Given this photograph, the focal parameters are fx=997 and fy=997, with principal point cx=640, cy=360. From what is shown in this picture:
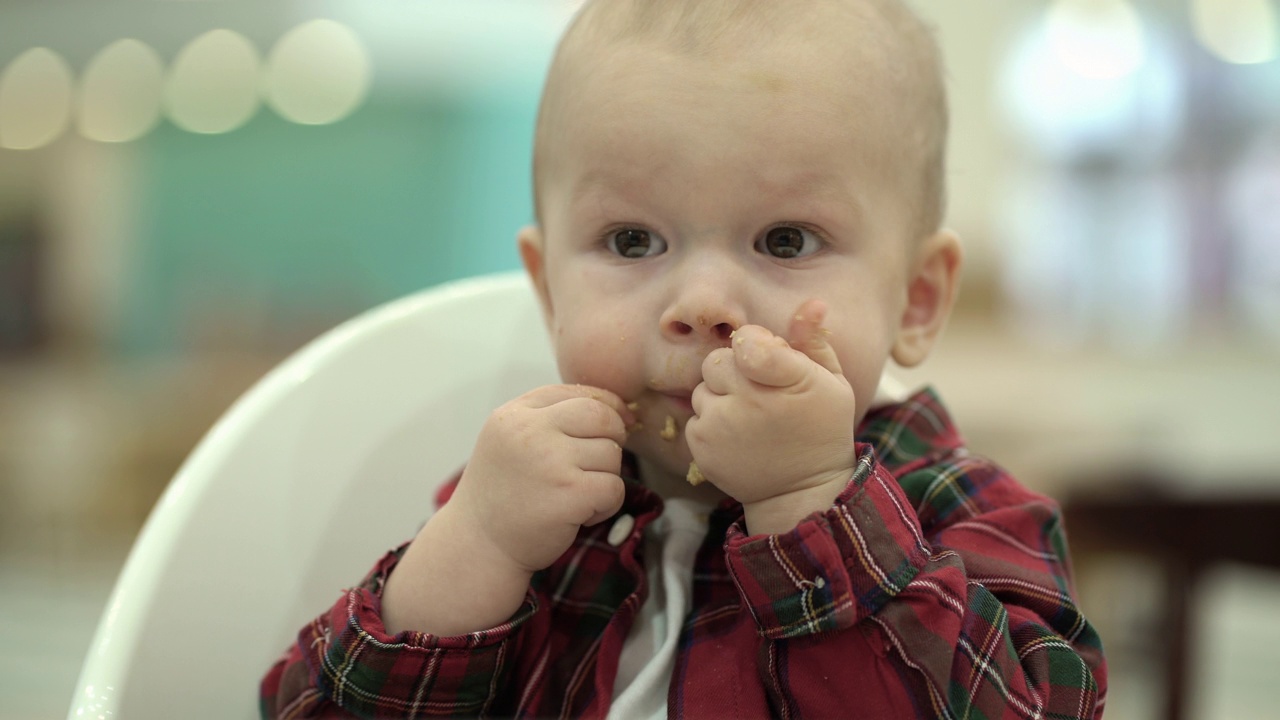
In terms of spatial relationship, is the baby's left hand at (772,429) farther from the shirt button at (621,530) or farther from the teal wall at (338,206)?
the teal wall at (338,206)

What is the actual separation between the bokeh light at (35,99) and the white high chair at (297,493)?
11.4 feet

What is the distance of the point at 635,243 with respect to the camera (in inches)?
24.0

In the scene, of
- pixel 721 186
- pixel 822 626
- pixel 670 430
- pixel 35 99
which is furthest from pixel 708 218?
pixel 35 99

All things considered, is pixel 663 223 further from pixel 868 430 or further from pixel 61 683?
pixel 61 683

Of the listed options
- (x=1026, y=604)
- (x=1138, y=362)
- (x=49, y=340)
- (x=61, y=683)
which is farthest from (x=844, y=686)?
(x=49, y=340)

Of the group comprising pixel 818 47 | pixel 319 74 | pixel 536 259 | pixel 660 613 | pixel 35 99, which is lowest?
pixel 660 613

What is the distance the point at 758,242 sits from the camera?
58 centimetres

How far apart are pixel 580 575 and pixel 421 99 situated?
116 inches

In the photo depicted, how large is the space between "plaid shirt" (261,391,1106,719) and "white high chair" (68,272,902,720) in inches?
2.0

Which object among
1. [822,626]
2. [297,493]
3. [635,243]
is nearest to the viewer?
[822,626]

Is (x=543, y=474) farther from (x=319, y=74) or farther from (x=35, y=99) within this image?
(x=35, y=99)

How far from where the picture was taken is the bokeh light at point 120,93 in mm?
3518

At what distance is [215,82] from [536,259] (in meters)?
3.12

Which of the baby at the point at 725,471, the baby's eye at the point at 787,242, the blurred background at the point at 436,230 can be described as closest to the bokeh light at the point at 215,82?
the blurred background at the point at 436,230
